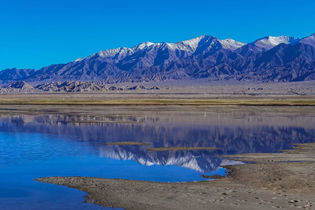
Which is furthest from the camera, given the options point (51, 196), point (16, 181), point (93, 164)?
point (93, 164)

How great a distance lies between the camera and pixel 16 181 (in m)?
17.5

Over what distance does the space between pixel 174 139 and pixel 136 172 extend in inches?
512

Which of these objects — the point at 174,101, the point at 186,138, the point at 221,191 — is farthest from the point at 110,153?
the point at 174,101

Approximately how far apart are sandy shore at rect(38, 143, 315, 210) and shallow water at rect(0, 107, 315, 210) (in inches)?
39.1

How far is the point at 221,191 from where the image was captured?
607 inches

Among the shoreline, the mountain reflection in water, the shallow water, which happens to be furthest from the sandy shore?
the shoreline

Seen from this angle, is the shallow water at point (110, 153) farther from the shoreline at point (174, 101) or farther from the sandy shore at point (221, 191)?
the shoreline at point (174, 101)

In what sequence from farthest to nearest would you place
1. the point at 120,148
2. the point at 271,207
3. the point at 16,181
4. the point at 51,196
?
1. the point at 120,148
2. the point at 16,181
3. the point at 51,196
4. the point at 271,207

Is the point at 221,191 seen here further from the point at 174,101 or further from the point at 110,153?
the point at 174,101

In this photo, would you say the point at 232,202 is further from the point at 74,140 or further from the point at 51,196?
the point at 74,140

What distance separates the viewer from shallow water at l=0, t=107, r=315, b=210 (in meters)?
16.0

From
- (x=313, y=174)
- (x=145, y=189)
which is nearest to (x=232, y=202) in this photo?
(x=145, y=189)

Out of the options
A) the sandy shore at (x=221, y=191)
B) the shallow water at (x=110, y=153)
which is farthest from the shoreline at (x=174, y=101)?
the sandy shore at (x=221, y=191)

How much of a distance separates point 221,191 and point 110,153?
36.4ft
